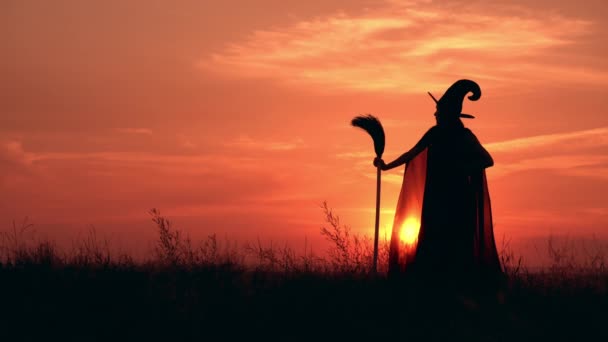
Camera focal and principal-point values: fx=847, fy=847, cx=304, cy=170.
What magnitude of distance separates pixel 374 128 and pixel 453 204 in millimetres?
1986

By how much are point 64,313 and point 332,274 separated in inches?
142

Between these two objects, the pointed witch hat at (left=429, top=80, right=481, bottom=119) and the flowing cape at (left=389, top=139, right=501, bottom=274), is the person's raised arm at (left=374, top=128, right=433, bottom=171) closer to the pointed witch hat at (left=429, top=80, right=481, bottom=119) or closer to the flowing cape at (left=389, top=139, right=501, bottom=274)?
the flowing cape at (left=389, top=139, right=501, bottom=274)

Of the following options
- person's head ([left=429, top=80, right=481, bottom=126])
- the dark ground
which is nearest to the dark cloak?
person's head ([left=429, top=80, right=481, bottom=126])

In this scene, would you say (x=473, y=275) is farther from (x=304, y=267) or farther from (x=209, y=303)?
(x=209, y=303)

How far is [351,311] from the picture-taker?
27.9ft

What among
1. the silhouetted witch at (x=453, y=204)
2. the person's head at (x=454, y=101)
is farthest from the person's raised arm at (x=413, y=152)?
the person's head at (x=454, y=101)

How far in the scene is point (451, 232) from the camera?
10.4 m

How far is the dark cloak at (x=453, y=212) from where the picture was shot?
10.4 m

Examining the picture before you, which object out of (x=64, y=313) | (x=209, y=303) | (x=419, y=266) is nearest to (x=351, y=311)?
(x=209, y=303)

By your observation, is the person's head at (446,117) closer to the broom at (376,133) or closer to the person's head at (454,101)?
the person's head at (454,101)

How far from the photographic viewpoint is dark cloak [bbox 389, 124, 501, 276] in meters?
10.4

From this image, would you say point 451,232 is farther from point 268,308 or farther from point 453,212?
point 268,308

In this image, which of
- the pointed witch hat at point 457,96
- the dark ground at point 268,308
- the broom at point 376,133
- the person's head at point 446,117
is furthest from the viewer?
the broom at point 376,133

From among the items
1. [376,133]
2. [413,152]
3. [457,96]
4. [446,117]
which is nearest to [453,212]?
[413,152]
